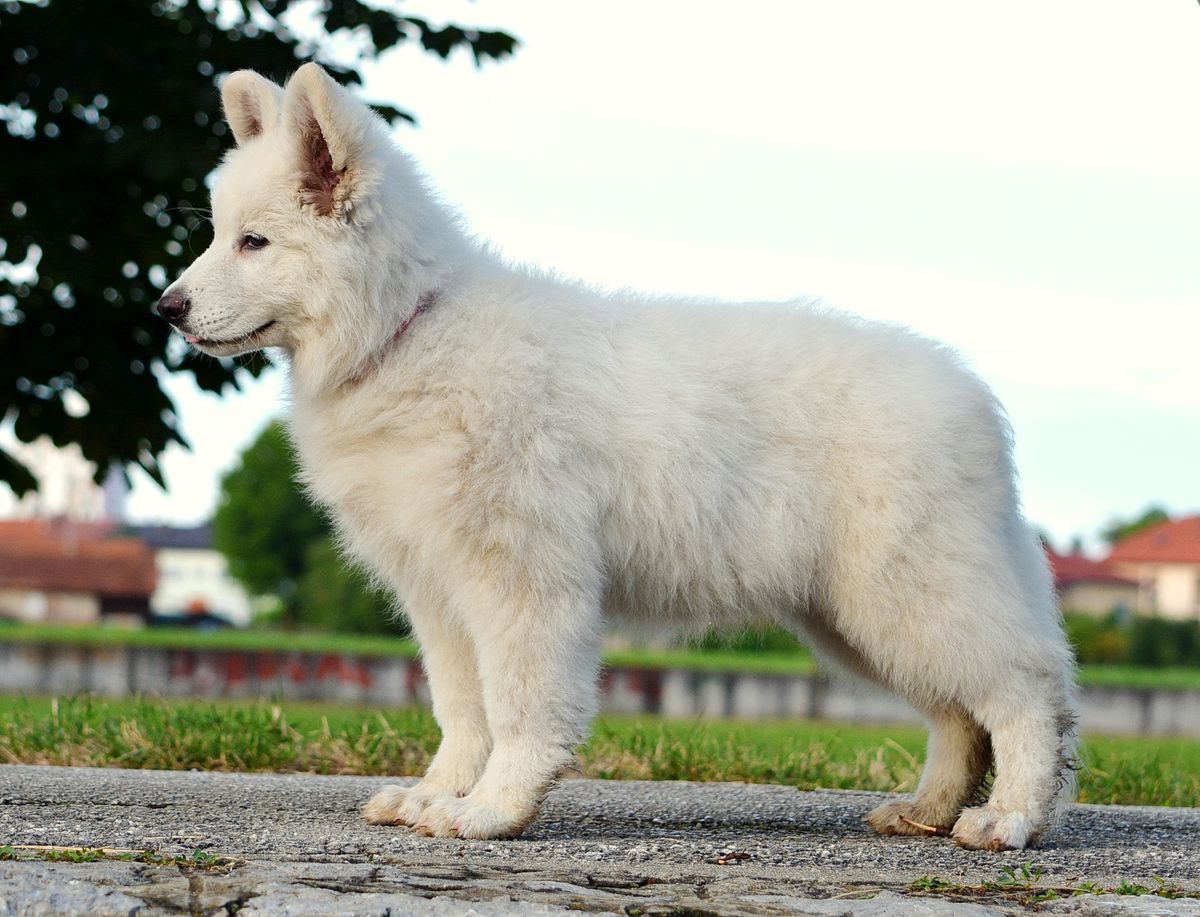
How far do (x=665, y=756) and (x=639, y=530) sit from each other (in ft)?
8.85

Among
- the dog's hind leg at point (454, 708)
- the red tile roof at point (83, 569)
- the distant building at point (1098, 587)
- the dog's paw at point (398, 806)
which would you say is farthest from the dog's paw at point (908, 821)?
the distant building at point (1098, 587)

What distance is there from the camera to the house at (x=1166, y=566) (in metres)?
81.7

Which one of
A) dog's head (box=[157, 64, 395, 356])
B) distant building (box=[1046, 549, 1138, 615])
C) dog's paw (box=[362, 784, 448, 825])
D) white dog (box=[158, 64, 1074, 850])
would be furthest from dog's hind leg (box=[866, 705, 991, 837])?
distant building (box=[1046, 549, 1138, 615])

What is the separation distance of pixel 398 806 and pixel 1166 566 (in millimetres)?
85115

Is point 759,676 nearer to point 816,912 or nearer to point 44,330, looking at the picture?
point 44,330

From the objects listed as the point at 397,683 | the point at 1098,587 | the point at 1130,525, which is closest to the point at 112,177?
the point at 397,683

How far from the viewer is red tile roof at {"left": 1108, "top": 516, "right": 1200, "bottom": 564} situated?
3248 inches

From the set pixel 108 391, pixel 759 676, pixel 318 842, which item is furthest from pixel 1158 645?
pixel 318 842

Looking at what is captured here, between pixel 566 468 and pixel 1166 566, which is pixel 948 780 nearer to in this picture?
pixel 566 468

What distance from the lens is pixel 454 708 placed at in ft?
16.7

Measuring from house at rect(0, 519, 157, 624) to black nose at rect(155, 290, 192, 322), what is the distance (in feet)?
211

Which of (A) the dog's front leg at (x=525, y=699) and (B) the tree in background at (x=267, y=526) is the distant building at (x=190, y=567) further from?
(A) the dog's front leg at (x=525, y=699)

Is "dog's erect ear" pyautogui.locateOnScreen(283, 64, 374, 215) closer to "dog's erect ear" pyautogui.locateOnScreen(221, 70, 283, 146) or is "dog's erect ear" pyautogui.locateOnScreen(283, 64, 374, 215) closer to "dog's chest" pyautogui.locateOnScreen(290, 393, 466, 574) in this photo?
"dog's erect ear" pyautogui.locateOnScreen(221, 70, 283, 146)

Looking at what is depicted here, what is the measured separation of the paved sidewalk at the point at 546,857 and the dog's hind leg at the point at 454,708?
320 mm
